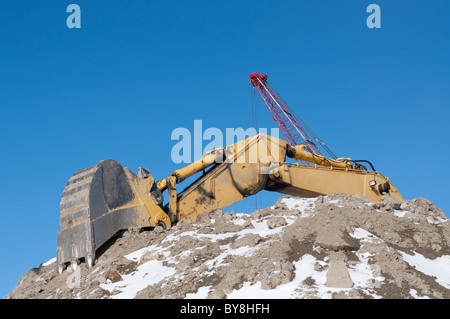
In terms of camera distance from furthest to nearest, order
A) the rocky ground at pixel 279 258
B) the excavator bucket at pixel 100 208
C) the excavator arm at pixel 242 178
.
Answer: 1. the excavator arm at pixel 242 178
2. the excavator bucket at pixel 100 208
3. the rocky ground at pixel 279 258

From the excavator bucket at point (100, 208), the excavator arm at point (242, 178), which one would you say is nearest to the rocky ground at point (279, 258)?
the excavator bucket at point (100, 208)

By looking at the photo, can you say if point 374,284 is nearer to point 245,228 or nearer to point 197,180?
point 245,228

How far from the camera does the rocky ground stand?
7.32m

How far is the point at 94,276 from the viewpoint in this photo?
8.88m

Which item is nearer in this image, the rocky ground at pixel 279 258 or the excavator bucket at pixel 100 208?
the rocky ground at pixel 279 258

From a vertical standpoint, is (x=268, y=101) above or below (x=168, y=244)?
above

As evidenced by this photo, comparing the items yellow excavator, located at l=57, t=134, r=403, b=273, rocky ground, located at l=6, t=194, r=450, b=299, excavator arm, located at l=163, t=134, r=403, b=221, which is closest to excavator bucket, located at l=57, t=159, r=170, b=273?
yellow excavator, located at l=57, t=134, r=403, b=273

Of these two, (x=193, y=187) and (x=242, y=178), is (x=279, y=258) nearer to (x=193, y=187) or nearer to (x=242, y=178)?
(x=242, y=178)

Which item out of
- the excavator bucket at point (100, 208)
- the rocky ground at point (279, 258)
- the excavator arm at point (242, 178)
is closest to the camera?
the rocky ground at point (279, 258)

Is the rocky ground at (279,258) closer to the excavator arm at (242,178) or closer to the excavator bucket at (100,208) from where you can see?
the excavator bucket at (100,208)

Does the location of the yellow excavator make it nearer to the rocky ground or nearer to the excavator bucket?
the excavator bucket

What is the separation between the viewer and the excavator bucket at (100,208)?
962 centimetres
